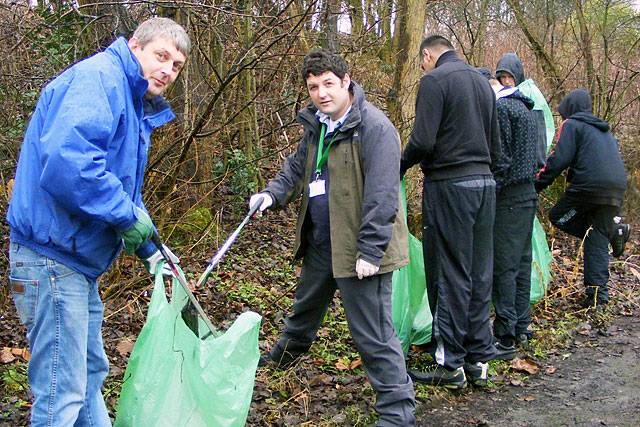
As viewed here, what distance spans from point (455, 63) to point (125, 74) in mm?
2333

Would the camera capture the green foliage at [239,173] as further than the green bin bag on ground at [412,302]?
Yes

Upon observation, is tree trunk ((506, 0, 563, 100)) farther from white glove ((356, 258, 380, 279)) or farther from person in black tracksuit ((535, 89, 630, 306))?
white glove ((356, 258, 380, 279))

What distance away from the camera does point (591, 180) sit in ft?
19.7

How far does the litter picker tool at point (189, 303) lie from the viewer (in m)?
3.04

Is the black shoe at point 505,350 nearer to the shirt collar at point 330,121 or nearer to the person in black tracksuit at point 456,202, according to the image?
the person in black tracksuit at point 456,202

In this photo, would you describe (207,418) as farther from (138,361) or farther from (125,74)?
(125,74)

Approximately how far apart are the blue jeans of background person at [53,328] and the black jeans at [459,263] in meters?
2.30

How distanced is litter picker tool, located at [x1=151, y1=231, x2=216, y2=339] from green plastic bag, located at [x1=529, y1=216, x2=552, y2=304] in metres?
3.36

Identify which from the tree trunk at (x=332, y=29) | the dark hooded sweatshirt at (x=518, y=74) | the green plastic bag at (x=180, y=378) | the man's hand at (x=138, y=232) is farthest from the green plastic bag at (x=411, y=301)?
the tree trunk at (x=332, y=29)

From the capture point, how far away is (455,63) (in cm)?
441

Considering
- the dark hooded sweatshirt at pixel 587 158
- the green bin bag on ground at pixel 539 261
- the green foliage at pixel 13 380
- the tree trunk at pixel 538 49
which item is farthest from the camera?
the tree trunk at pixel 538 49

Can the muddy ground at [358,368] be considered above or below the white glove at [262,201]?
below

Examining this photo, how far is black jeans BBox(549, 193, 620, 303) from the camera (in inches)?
242

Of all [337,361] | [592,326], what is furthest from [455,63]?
[592,326]
